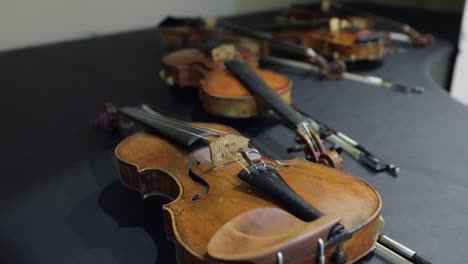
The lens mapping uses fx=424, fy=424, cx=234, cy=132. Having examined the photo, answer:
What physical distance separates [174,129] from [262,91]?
37cm

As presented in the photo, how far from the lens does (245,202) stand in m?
0.83

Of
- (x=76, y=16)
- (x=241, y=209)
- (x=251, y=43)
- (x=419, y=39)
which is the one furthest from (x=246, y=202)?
(x=76, y=16)

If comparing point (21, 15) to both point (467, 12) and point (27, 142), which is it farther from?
point (467, 12)

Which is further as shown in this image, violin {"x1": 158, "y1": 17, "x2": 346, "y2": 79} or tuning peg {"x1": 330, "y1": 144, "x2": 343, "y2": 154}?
violin {"x1": 158, "y1": 17, "x2": 346, "y2": 79}

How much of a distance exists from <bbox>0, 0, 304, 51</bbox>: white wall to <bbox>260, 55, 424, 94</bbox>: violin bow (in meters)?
1.28

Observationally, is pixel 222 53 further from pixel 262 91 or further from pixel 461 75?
pixel 461 75

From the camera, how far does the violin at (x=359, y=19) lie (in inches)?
98.5

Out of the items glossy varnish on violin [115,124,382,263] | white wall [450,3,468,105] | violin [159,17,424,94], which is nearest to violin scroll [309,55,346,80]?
violin [159,17,424,94]

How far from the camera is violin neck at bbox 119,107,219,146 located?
1104 mm

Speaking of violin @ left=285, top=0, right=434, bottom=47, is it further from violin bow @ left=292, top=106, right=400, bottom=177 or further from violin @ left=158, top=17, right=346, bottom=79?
violin bow @ left=292, top=106, right=400, bottom=177

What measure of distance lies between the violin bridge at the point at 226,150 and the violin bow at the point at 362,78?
3.69 ft

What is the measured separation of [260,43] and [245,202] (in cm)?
161

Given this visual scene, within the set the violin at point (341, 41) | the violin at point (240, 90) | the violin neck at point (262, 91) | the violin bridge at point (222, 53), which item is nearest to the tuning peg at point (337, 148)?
the violin at point (240, 90)

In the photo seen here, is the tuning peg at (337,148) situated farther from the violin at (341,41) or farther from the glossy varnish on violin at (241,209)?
the violin at (341,41)
